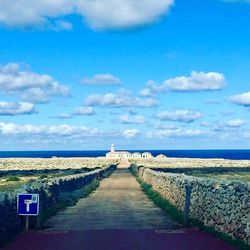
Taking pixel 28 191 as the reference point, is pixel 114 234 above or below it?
below

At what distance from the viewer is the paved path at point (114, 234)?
15016mm

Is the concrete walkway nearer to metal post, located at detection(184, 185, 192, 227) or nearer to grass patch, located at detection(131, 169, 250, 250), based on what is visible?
grass patch, located at detection(131, 169, 250, 250)

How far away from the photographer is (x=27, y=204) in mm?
Answer: 17375

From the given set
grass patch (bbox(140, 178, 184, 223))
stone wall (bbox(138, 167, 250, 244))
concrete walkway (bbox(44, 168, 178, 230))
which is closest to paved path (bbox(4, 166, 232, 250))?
concrete walkway (bbox(44, 168, 178, 230))

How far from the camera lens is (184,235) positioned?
17.2m

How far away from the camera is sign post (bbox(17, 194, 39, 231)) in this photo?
17.3 meters

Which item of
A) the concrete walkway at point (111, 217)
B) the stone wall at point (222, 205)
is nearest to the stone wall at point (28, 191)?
the concrete walkway at point (111, 217)

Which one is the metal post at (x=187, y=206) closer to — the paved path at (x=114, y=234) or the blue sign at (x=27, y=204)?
the paved path at (x=114, y=234)

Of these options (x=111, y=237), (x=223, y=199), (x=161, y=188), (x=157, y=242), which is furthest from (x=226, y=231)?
(x=161, y=188)

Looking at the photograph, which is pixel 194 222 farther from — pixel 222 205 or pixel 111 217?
pixel 111 217

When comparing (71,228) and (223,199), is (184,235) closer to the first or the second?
(223,199)

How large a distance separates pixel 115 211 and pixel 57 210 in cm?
284

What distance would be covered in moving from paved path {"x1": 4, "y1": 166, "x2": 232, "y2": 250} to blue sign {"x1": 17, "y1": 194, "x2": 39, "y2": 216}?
2.48ft

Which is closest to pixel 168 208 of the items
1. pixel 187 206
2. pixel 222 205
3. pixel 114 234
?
pixel 187 206
